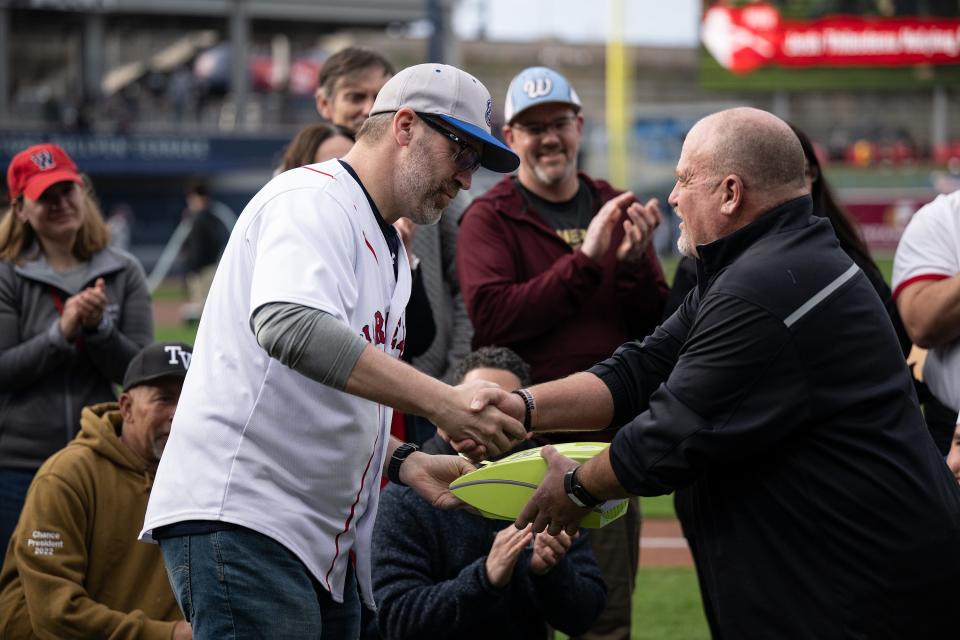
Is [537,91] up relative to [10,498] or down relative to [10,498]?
up

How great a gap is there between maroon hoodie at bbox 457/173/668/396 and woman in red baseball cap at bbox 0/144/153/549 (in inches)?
56.9

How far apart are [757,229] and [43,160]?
126 inches

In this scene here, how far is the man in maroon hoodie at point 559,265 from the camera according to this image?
185 inches

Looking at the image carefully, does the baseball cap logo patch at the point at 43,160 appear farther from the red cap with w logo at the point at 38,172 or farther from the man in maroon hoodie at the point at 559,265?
the man in maroon hoodie at the point at 559,265

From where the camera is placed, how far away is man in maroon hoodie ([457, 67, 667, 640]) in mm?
4699

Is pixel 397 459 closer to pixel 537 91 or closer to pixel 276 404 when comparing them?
pixel 276 404

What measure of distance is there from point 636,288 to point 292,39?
4096 cm

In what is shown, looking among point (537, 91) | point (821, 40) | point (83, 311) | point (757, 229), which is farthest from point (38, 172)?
point (821, 40)

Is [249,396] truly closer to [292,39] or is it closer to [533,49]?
[292,39]

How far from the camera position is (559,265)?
4672 millimetres

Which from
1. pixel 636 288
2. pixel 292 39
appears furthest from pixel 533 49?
pixel 636 288

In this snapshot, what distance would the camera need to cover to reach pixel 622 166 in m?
31.5

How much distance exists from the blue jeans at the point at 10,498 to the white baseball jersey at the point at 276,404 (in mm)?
1976

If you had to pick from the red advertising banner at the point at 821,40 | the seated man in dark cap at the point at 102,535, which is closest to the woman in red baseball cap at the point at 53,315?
the seated man in dark cap at the point at 102,535
